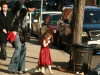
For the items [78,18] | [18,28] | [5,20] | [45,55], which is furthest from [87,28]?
[18,28]

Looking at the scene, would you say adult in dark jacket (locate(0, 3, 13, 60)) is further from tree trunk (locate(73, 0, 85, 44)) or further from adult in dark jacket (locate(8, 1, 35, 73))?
tree trunk (locate(73, 0, 85, 44))

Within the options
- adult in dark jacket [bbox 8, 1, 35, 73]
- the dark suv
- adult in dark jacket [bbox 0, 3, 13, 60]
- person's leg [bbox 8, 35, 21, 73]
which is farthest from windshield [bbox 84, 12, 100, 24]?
person's leg [bbox 8, 35, 21, 73]

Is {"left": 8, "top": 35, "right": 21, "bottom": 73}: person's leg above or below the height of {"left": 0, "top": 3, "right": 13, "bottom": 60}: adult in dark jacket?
below

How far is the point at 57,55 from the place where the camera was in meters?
12.7

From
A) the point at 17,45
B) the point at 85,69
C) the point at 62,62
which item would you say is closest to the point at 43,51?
the point at 17,45

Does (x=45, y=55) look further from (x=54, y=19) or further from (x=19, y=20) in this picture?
(x=54, y=19)

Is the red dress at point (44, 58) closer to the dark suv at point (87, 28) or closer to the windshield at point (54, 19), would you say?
the dark suv at point (87, 28)

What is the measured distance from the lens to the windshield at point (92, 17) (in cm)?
1407

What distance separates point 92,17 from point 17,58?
21.0 ft

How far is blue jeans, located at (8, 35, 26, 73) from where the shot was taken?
864cm

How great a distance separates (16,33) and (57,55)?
4.28 m

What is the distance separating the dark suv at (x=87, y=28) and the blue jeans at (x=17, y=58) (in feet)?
14.8

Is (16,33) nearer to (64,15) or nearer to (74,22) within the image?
(74,22)

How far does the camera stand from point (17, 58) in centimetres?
867
